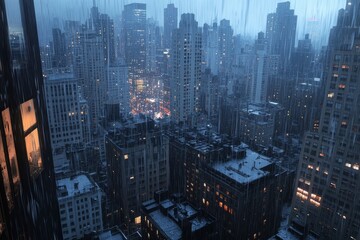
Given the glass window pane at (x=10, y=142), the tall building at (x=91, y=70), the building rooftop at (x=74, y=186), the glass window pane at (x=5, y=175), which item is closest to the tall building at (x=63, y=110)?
the building rooftop at (x=74, y=186)

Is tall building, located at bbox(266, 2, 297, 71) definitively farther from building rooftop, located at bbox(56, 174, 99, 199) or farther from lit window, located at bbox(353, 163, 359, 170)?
building rooftop, located at bbox(56, 174, 99, 199)

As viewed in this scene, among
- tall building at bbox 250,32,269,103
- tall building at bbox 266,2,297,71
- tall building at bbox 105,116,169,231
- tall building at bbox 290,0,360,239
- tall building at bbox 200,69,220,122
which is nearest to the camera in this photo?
tall building at bbox 290,0,360,239

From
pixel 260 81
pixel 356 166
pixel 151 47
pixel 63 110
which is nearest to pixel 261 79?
pixel 260 81

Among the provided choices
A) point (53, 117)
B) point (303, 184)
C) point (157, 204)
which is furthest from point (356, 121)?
point (53, 117)

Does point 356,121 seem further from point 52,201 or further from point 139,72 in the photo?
point 139,72

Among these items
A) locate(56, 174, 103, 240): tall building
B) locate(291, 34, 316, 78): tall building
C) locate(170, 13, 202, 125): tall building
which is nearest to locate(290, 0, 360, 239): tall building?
locate(56, 174, 103, 240): tall building

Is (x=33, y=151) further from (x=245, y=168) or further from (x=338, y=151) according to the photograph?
(x=338, y=151)

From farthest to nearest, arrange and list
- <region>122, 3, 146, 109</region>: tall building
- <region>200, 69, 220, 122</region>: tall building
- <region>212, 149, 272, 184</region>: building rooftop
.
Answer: <region>122, 3, 146, 109</region>: tall building
<region>200, 69, 220, 122</region>: tall building
<region>212, 149, 272, 184</region>: building rooftop

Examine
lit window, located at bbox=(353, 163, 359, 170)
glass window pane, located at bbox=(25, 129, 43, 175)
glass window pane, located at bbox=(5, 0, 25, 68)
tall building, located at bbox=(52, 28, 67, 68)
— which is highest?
→ tall building, located at bbox=(52, 28, 67, 68)

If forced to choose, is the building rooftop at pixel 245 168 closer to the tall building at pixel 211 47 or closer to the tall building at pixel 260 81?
the tall building at pixel 260 81
